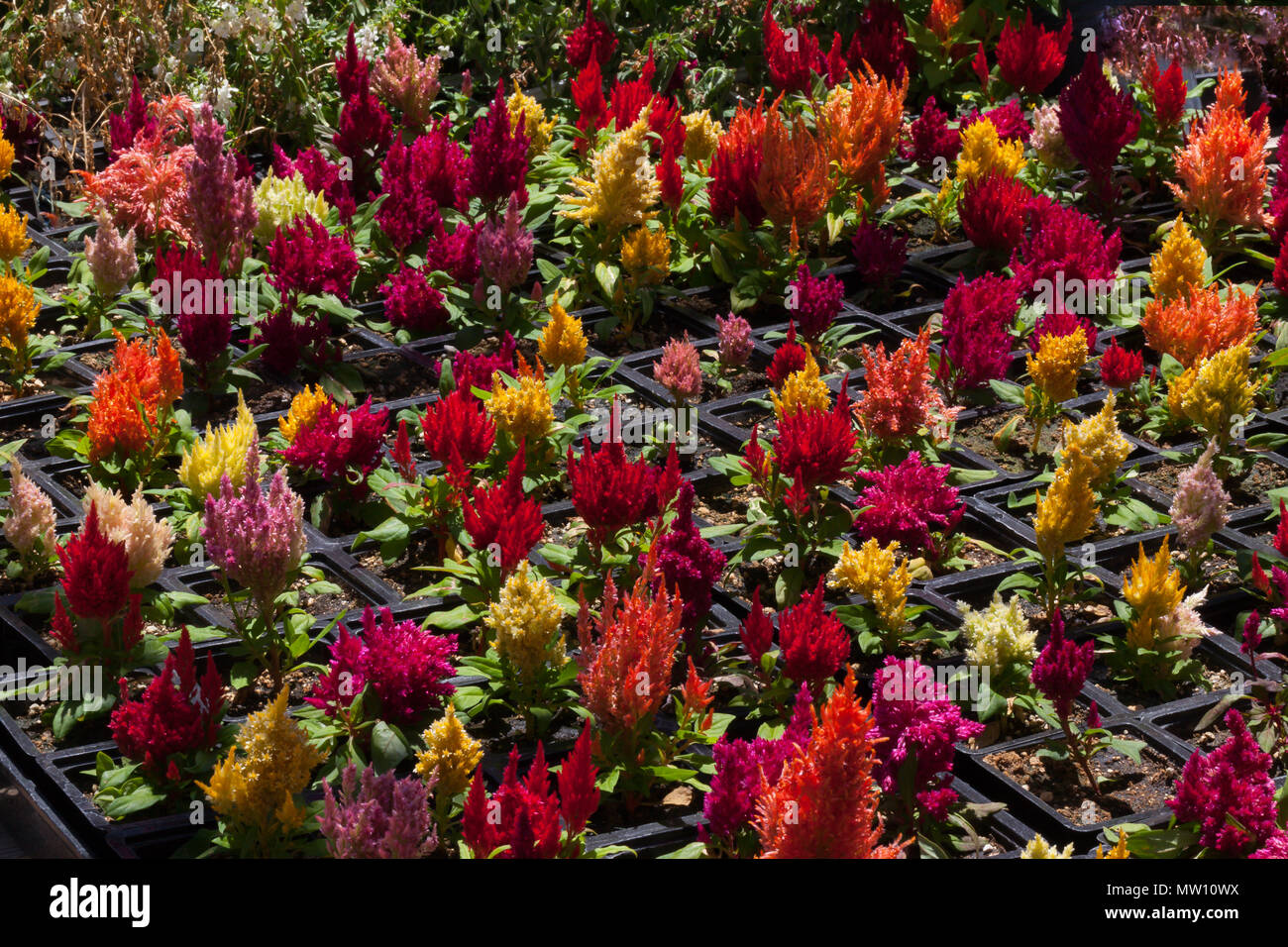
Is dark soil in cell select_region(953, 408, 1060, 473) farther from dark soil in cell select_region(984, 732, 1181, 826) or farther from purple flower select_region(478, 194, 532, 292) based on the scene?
purple flower select_region(478, 194, 532, 292)

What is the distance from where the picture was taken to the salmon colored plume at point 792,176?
655 centimetres

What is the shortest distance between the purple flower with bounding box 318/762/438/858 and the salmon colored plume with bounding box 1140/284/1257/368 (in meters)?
3.22

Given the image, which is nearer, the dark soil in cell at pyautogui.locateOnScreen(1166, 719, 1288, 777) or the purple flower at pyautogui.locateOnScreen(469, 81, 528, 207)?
the dark soil in cell at pyautogui.locateOnScreen(1166, 719, 1288, 777)

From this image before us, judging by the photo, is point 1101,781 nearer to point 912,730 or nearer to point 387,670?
point 912,730

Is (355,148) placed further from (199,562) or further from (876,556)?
(876,556)

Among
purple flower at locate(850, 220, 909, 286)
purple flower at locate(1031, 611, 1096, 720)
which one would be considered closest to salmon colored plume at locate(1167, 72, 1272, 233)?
purple flower at locate(850, 220, 909, 286)

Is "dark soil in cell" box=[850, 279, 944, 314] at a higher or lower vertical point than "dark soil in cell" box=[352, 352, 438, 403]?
higher

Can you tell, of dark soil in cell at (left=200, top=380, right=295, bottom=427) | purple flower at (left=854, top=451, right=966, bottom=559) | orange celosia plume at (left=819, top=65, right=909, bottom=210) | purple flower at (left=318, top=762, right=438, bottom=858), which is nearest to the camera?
purple flower at (left=318, top=762, right=438, bottom=858)

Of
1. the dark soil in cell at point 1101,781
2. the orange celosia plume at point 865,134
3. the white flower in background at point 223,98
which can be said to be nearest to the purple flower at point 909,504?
the dark soil in cell at point 1101,781

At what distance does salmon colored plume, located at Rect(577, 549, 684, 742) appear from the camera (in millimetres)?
3930

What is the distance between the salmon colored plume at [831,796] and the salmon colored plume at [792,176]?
3.44 meters

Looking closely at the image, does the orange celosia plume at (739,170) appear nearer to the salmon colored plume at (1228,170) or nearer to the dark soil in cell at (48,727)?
the salmon colored plume at (1228,170)

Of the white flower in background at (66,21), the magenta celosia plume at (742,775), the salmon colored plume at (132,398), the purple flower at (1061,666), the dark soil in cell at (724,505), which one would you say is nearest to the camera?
the magenta celosia plume at (742,775)

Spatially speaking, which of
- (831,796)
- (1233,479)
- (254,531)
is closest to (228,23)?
(254,531)
